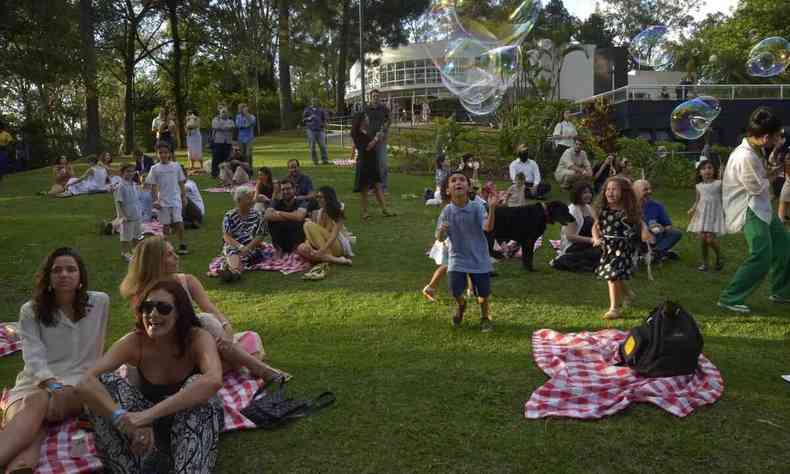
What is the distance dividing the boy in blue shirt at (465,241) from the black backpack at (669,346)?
5.29 feet

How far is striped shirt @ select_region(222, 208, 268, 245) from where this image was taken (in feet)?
29.8

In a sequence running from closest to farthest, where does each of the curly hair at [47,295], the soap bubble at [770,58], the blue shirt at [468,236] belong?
the curly hair at [47,295]
the blue shirt at [468,236]
the soap bubble at [770,58]

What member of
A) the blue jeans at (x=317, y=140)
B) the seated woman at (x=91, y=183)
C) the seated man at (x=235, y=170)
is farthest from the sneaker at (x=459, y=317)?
the blue jeans at (x=317, y=140)

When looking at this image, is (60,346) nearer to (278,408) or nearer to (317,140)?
(278,408)

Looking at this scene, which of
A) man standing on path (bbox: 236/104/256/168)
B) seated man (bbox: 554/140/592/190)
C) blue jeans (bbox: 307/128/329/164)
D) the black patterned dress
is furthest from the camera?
blue jeans (bbox: 307/128/329/164)

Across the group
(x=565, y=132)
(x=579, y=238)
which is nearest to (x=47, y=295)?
(x=579, y=238)

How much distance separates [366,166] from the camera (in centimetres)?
1220

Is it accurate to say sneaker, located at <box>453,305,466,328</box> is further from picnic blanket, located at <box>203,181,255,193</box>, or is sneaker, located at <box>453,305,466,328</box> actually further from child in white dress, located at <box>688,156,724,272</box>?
picnic blanket, located at <box>203,181,255,193</box>

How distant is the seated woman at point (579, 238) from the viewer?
340 inches

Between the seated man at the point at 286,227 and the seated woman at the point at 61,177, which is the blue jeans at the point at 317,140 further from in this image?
the seated man at the point at 286,227

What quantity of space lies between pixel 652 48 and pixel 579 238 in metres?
6.37

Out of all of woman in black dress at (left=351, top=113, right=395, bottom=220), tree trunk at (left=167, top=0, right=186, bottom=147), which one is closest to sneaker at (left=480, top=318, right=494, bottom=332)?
woman in black dress at (left=351, top=113, right=395, bottom=220)

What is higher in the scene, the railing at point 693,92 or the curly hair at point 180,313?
the railing at point 693,92

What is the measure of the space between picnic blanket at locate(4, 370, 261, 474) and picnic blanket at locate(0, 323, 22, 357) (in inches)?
80.7
